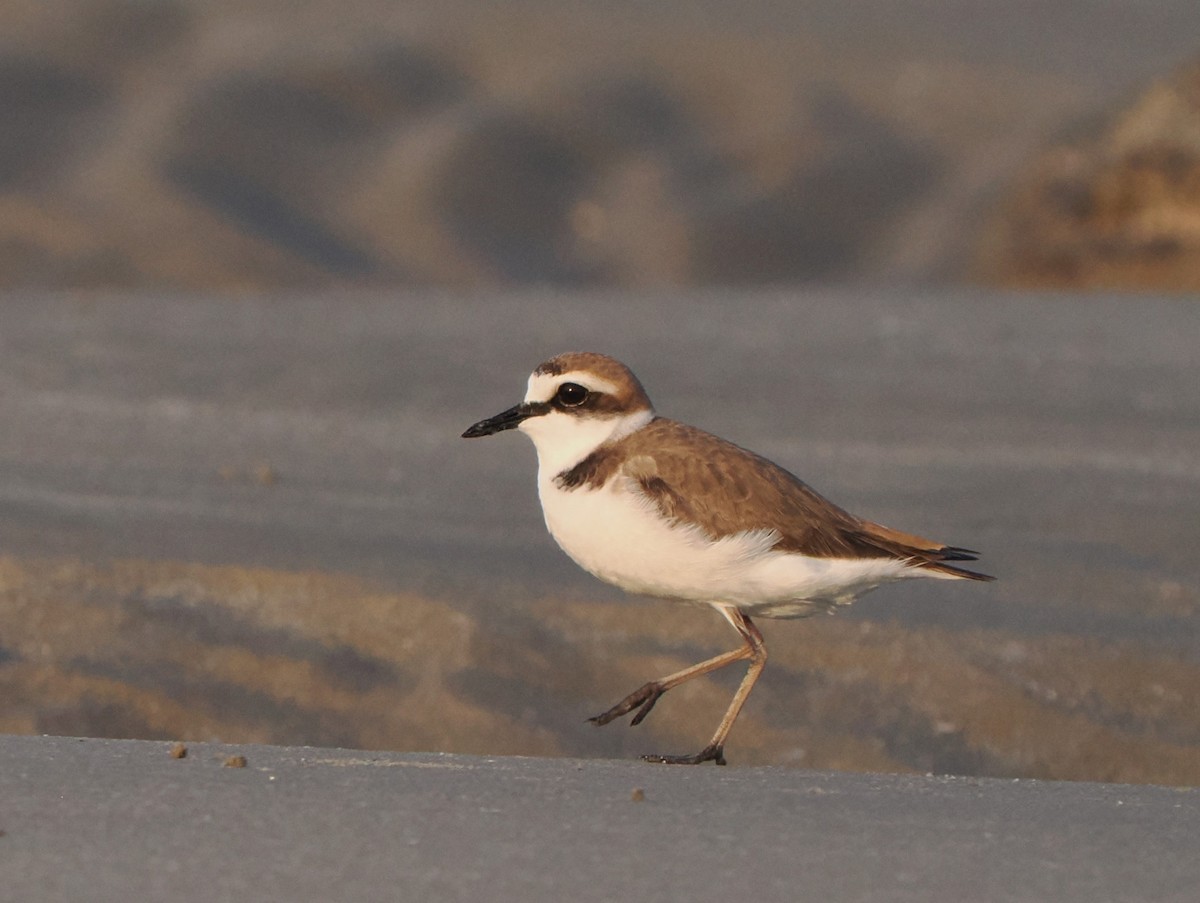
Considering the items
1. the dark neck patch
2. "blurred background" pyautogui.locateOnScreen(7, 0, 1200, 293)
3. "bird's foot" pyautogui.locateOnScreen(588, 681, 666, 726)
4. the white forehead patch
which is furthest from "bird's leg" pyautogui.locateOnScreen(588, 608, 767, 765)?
"blurred background" pyautogui.locateOnScreen(7, 0, 1200, 293)

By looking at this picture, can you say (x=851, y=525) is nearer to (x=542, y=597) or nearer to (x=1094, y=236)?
(x=542, y=597)

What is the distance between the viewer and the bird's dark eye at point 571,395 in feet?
12.9

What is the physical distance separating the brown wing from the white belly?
0.03 meters

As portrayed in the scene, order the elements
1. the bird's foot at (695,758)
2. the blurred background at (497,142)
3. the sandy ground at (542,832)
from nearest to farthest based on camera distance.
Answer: the sandy ground at (542,832)
the bird's foot at (695,758)
the blurred background at (497,142)

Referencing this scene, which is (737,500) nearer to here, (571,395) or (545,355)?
(571,395)

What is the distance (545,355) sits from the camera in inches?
329

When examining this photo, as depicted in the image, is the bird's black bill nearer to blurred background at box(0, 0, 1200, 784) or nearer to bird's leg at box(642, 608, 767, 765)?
bird's leg at box(642, 608, 767, 765)

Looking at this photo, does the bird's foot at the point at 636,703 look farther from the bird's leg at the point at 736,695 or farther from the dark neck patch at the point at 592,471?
the dark neck patch at the point at 592,471

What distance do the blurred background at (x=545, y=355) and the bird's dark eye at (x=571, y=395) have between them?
3.21 ft

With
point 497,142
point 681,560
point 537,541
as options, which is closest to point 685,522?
point 681,560

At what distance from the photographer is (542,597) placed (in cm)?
507

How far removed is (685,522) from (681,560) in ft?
0.24

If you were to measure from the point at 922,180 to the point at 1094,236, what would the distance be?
18.3 feet

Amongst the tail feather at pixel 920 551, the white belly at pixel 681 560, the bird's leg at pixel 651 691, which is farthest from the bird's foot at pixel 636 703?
the tail feather at pixel 920 551
